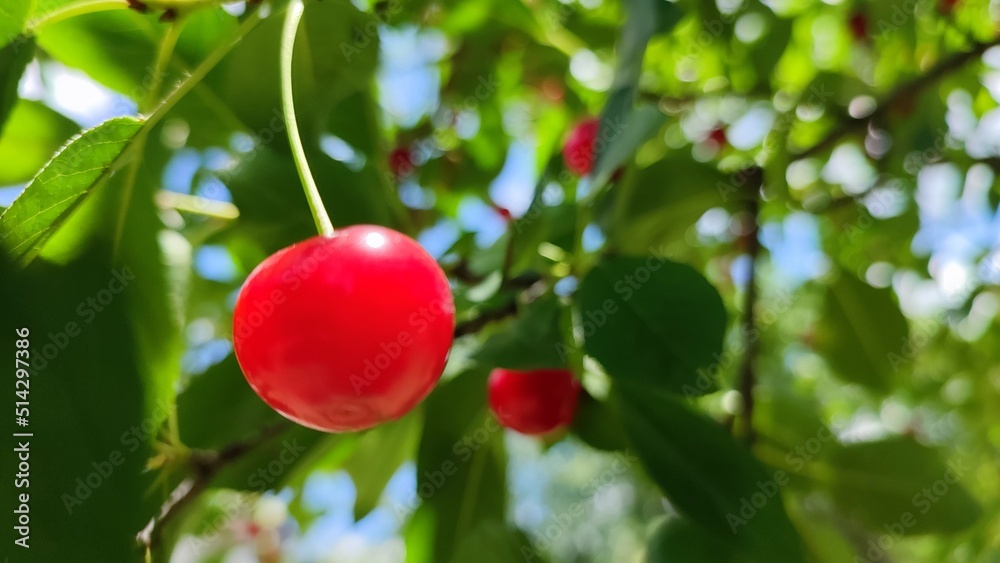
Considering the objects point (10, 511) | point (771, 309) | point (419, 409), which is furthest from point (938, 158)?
point (10, 511)

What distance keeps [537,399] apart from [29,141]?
62 centimetres

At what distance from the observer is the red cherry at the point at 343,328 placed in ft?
1.22

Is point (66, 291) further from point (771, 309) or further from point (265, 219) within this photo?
point (771, 309)

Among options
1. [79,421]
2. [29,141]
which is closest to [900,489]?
[79,421]

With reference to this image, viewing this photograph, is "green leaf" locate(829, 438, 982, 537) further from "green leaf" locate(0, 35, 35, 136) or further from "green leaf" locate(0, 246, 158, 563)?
"green leaf" locate(0, 35, 35, 136)

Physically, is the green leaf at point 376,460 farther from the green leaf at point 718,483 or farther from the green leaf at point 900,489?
the green leaf at point 900,489

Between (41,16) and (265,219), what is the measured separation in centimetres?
23

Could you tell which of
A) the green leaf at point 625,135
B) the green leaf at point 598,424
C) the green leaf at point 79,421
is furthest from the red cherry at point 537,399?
the green leaf at point 79,421

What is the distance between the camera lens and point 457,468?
76 cm

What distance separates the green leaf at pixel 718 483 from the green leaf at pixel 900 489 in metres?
0.23

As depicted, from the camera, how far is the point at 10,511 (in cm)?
43

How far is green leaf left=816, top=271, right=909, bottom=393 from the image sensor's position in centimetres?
95

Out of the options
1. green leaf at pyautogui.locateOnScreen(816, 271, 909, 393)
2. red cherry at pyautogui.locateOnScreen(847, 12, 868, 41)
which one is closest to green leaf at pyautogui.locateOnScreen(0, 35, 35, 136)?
green leaf at pyautogui.locateOnScreen(816, 271, 909, 393)

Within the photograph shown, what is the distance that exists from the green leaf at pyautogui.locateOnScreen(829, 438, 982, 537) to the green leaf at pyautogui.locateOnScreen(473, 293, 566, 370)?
1.34 feet
